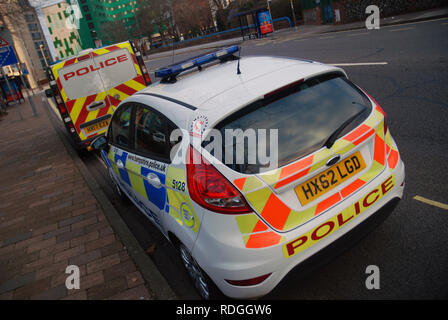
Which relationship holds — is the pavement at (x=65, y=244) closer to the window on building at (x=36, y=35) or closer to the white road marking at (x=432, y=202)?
the white road marking at (x=432, y=202)

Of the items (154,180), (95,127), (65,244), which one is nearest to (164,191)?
(154,180)

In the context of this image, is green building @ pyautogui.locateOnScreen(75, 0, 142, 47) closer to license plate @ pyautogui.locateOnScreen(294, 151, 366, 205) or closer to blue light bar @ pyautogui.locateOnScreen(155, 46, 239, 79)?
blue light bar @ pyautogui.locateOnScreen(155, 46, 239, 79)

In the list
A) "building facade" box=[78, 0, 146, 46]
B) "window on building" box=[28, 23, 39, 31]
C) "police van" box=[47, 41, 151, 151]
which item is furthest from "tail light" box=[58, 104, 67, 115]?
"window on building" box=[28, 23, 39, 31]

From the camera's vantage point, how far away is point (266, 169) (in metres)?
2.35

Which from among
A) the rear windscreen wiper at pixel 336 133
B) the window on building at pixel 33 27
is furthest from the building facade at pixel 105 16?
the rear windscreen wiper at pixel 336 133

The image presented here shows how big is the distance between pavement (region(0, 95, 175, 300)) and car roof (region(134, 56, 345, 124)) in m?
1.65

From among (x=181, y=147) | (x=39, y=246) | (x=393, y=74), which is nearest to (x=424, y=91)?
(x=393, y=74)

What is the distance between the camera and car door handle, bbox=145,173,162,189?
3039 millimetres

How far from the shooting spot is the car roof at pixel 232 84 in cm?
255

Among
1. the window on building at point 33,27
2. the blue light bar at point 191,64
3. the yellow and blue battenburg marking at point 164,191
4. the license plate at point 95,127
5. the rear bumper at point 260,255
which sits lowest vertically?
the rear bumper at point 260,255

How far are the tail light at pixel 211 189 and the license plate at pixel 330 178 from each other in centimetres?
38

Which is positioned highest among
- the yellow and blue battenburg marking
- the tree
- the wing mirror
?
the tree

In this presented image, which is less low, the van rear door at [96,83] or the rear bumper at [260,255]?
the van rear door at [96,83]
